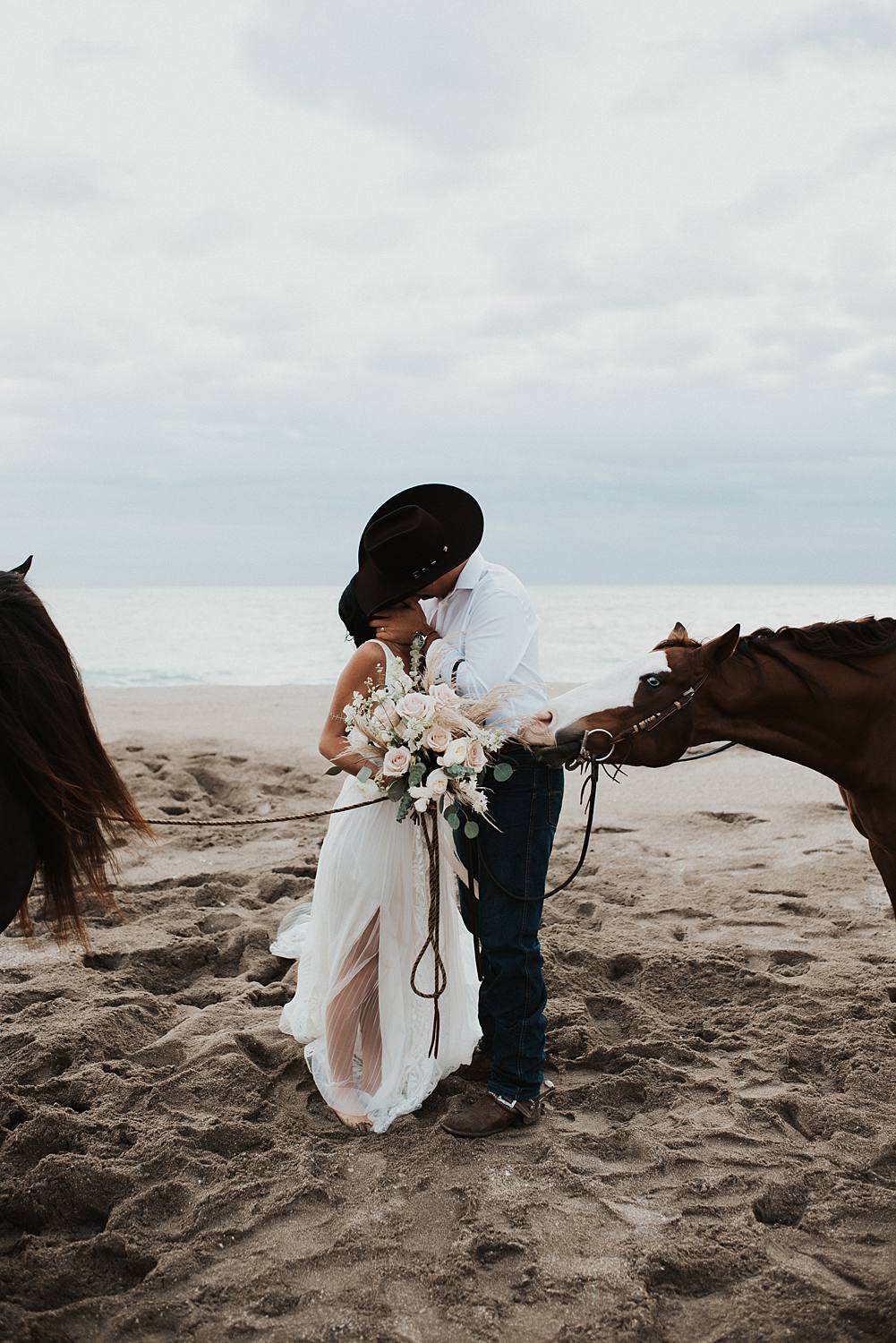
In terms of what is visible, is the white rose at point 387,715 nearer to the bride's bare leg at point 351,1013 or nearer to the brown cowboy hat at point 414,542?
the brown cowboy hat at point 414,542

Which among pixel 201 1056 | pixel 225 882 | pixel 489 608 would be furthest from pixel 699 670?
pixel 225 882

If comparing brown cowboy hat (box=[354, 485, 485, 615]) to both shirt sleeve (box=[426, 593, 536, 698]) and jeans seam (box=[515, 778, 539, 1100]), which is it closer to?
shirt sleeve (box=[426, 593, 536, 698])

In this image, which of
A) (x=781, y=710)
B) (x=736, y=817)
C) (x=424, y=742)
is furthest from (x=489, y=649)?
(x=736, y=817)

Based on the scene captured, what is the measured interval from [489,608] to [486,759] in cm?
48

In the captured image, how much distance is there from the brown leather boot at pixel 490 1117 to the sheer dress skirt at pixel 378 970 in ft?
0.62

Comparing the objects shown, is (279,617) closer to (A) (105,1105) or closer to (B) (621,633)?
(B) (621,633)

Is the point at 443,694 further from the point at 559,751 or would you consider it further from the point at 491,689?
the point at 559,751

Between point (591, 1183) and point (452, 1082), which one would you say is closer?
point (591, 1183)

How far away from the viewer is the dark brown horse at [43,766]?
8.79 ft

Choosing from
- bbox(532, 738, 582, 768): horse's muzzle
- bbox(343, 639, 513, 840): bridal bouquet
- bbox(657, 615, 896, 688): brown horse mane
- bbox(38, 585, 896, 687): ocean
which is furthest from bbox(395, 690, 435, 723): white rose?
bbox(38, 585, 896, 687): ocean

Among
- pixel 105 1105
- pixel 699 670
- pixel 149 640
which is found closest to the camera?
pixel 699 670

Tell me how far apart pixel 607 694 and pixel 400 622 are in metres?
0.66

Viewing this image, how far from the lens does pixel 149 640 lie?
98.6ft

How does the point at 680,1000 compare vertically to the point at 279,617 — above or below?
below
